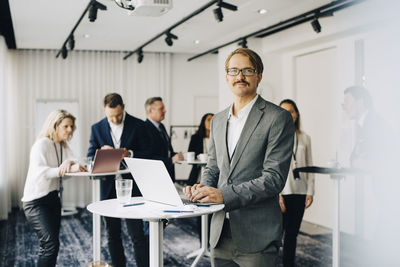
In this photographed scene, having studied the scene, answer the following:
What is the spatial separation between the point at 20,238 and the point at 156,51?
168 inches

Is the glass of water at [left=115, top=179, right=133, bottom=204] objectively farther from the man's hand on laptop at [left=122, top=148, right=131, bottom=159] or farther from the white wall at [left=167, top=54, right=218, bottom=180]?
the white wall at [left=167, top=54, right=218, bottom=180]

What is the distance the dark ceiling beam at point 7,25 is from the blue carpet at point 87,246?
2764 mm

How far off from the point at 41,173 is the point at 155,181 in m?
1.41

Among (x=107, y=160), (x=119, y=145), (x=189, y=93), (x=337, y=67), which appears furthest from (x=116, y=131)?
(x=189, y=93)

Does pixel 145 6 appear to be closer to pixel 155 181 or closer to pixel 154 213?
pixel 155 181

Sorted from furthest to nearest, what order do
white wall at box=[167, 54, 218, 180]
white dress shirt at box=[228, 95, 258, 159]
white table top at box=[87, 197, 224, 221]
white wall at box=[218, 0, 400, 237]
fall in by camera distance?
white wall at box=[167, 54, 218, 180] < white wall at box=[218, 0, 400, 237] < white dress shirt at box=[228, 95, 258, 159] < white table top at box=[87, 197, 224, 221]

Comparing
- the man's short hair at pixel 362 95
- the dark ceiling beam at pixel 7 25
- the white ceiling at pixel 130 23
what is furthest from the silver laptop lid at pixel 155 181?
the dark ceiling beam at pixel 7 25

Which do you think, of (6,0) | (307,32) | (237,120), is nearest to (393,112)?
(307,32)

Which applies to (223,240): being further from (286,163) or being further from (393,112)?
(393,112)

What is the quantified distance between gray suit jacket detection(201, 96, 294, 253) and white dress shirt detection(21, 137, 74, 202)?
5.22ft

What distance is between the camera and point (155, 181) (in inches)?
77.2

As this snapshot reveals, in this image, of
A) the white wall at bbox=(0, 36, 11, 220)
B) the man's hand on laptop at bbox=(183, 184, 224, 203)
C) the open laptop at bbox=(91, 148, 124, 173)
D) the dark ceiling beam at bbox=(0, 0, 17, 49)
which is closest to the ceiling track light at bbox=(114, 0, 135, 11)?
the open laptop at bbox=(91, 148, 124, 173)

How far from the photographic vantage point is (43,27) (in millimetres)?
5891

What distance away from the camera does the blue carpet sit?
4230 millimetres
